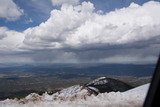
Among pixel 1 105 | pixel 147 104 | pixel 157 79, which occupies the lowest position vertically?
pixel 1 105

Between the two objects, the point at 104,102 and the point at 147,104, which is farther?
the point at 104,102

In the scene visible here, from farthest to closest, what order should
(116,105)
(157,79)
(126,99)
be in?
(126,99)
(116,105)
(157,79)

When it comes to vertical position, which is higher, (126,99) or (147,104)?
(147,104)

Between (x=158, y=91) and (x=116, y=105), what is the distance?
1456 centimetres

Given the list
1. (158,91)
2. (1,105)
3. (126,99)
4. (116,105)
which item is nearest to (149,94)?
(158,91)

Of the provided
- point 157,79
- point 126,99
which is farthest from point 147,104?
point 126,99

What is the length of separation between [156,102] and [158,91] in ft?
0.54

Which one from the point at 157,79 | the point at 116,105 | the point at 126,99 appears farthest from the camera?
the point at 126,99

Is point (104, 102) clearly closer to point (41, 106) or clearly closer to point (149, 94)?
point (41, 106)

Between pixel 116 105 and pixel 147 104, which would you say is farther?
pixel 116 105

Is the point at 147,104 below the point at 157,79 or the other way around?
below

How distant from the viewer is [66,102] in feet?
62.3

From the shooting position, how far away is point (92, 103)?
727 inches

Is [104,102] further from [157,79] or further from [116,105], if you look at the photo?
[157,79]
